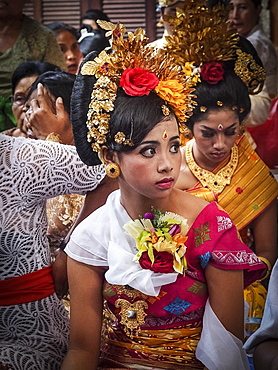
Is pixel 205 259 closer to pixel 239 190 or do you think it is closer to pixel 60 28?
pixel 239 190

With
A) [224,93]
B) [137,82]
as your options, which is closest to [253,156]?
[224,93]

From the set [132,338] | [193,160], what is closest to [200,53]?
[193,160]

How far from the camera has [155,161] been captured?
1.35 metres

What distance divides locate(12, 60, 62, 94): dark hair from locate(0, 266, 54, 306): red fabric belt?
0.76 meters

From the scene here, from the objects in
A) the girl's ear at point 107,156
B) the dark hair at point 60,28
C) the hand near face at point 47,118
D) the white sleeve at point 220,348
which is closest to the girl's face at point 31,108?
the hand near face at point 47,118

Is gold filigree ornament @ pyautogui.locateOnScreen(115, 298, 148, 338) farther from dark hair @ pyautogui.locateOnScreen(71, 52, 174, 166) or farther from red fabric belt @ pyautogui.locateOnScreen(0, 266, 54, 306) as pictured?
dark hair @ pyautogui.locateOnScreen(71, 52, 174, 166)

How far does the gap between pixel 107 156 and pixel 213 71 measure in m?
0.46

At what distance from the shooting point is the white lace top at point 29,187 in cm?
148

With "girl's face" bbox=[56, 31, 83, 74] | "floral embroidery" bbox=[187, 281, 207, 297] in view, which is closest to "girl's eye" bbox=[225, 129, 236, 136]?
"floral embroidery" bbox=[187, 281, 207, 297]

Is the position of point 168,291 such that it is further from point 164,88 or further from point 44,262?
point 164,88

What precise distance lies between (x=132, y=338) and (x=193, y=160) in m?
0.57

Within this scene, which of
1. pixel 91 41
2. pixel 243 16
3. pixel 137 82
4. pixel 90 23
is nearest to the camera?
pixel 137 82

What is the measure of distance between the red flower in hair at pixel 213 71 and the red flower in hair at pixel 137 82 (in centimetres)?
35

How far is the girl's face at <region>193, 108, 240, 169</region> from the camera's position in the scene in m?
1.65
